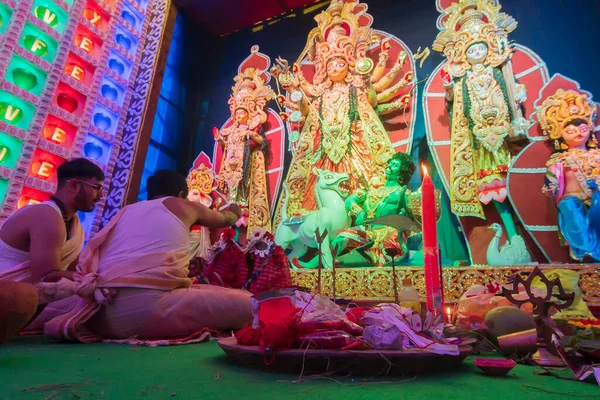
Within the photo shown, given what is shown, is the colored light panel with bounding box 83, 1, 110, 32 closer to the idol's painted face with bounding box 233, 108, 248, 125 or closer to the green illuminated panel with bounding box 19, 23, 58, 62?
the green illuminated panel with bounding box 19, 23, 58, 62

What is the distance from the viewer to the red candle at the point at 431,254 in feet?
3.48

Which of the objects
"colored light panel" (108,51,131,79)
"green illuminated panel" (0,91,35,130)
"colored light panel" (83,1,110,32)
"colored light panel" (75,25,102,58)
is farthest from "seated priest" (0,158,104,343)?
"colored light panel" (83,1,110,32)

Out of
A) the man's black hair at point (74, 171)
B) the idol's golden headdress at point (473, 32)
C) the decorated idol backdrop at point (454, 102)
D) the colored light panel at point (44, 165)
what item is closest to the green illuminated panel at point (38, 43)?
the colored light panel at point (44, 165)

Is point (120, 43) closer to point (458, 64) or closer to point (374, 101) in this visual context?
point (374, 101)

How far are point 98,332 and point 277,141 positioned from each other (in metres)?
3.97

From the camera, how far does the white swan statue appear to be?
3.02m

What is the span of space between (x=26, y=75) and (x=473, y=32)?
4973 millimetres

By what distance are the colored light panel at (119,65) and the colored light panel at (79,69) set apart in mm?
355

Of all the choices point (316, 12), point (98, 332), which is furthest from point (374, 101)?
point (98, 332)

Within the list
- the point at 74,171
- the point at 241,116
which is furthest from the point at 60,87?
the point at 74,171

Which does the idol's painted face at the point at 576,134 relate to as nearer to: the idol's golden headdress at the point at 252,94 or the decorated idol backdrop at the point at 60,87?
the idol's golden headdress at the point at 252,94

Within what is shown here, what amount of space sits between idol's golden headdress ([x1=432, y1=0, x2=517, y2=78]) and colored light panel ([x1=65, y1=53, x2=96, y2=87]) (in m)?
4.38

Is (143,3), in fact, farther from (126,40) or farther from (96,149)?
(96,149)

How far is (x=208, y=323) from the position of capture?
164cm
